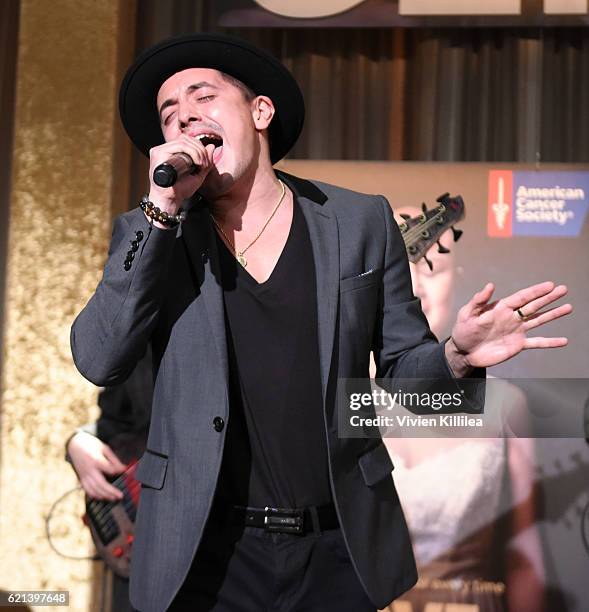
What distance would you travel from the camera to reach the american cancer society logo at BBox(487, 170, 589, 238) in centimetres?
328

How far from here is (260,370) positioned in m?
1.61

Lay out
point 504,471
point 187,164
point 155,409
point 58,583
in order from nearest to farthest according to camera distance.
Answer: point 187,164
point 155,409
point 504,471
point 58,583

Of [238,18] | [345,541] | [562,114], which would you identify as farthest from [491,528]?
[238,18]

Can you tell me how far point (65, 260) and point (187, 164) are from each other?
2.25m

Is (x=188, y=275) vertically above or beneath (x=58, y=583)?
above

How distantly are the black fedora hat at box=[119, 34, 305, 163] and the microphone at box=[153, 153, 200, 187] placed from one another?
1.40 feet

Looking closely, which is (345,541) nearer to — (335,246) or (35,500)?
(335,246)

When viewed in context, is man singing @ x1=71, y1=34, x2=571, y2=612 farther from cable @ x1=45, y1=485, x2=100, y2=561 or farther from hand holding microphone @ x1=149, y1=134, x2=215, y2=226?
cable @ x1=45, y1=485, x2=100, y2=561

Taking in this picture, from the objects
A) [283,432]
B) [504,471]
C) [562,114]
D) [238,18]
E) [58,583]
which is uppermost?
[238,18]

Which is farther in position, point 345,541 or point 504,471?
point 504,471

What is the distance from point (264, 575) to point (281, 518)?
97 mm

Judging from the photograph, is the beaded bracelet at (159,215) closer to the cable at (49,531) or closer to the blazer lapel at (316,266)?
the blazer lapel at (316,266)

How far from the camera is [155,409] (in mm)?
1620
